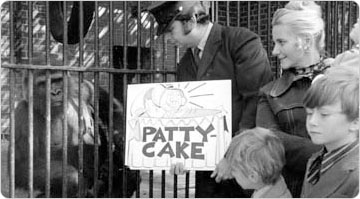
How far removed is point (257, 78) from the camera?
2.35m

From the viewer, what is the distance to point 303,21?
6.73 ft

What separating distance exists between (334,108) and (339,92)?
5cm

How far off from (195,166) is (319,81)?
2.66ft

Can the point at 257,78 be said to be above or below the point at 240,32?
below

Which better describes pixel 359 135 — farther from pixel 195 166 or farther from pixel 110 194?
pixel 110 194

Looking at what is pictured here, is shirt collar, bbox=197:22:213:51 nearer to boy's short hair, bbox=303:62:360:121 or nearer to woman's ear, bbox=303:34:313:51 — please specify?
woman's ear, bbox=303:34:313:51

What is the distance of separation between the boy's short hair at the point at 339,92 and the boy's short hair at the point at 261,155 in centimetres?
26

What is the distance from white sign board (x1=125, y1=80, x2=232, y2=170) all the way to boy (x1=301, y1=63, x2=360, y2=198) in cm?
63

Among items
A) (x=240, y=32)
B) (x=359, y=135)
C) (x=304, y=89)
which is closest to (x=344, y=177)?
(x=359, y=135)

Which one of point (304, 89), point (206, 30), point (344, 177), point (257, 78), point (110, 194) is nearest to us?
point (344, 177)

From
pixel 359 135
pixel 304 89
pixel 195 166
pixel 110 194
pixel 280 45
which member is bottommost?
pixel 110 194

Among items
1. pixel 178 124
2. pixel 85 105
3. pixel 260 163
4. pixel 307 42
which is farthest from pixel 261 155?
pixel 85 105

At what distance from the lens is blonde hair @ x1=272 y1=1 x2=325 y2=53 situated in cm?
205

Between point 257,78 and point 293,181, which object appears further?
point 257,78
